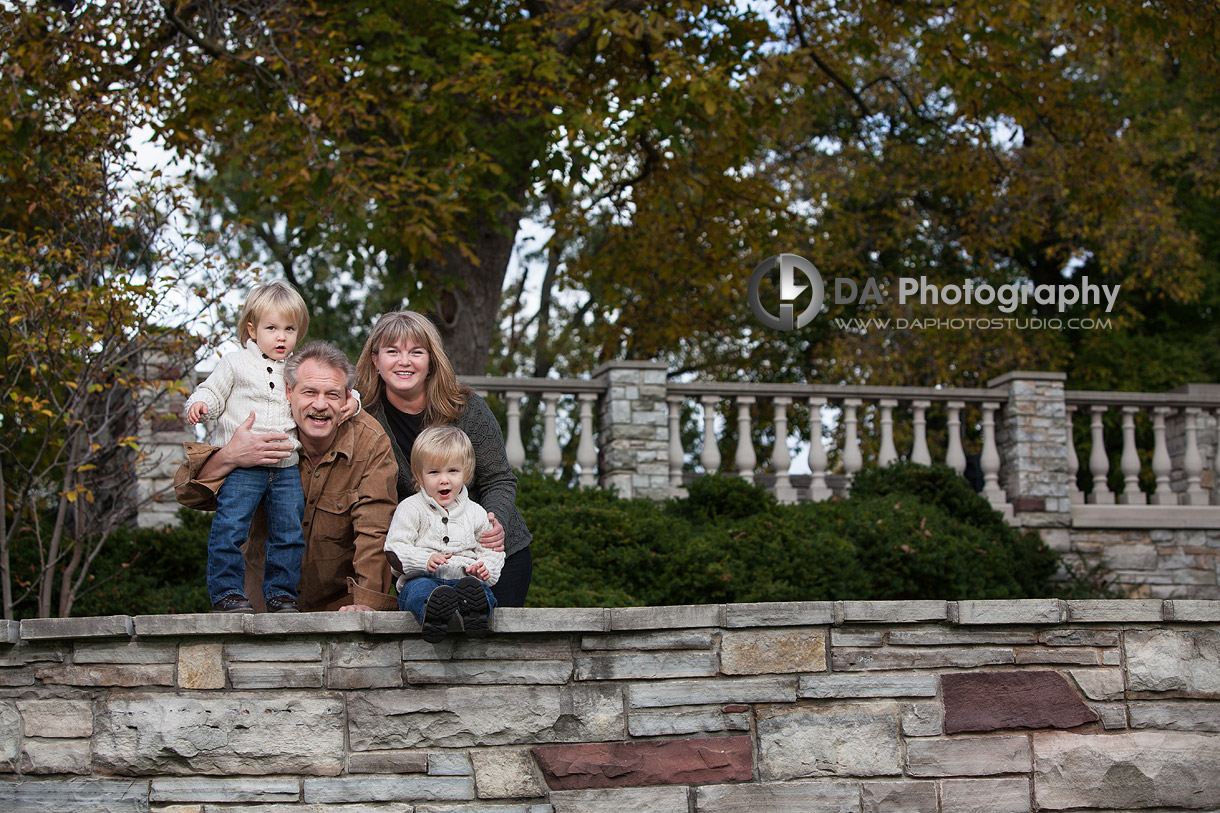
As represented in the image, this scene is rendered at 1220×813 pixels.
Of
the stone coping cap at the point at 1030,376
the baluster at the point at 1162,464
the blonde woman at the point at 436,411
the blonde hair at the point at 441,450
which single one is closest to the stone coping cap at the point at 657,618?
the blonde woman at the point at 436,411

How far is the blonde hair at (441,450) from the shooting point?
11.9 ft

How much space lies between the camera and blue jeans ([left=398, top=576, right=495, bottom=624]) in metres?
3.45

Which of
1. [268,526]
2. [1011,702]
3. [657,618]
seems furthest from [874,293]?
[268,526]

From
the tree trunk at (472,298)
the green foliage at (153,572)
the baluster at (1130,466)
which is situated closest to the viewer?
the green foliage at (153,572)

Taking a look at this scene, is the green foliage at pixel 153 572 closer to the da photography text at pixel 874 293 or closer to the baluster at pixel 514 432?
the baluster at pixel 514 432

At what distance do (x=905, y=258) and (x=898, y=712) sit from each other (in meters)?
14.6

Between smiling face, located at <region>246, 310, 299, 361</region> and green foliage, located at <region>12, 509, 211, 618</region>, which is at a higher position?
smiling face, located at <region>246, 310, 299, 361</region>

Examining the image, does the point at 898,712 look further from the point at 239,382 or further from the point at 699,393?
the point at 699,393

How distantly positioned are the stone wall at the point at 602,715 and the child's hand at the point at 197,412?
623mm

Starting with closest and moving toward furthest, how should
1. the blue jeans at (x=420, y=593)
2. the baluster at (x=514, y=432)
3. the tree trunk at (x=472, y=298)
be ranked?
the blue jeans at (x=420, y=593)
the baluster at (x=514, y=432)
the tree trunk at (x=472, y=298)

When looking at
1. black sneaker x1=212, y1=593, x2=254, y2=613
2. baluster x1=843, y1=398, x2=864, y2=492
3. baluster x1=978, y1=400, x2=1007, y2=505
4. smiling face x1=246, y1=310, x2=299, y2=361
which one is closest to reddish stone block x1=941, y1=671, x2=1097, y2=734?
black sneaker x1=212, y1=593, x2=254, y2=613

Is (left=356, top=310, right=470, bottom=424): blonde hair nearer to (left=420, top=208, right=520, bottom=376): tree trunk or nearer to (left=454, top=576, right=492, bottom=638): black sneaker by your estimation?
(left=454, top=576, right=492, bottom=638): black sneaker

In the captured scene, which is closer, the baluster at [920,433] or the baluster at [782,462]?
the baluster at [782,462]

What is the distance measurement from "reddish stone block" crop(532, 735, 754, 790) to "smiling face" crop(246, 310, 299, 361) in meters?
1.57
